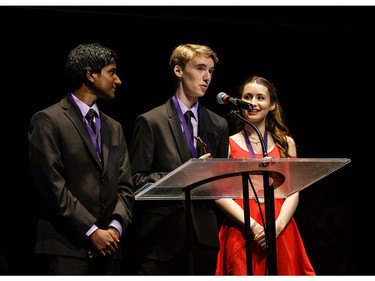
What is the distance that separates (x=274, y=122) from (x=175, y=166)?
3.20ft

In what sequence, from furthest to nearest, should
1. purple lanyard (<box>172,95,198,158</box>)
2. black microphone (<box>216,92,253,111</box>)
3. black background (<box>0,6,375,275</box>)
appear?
black background (<box>0,6,375,275</box>), purple lanyard (<box>172,95,198,158</box>), black microphone (<box>216,92,253,111</box>)

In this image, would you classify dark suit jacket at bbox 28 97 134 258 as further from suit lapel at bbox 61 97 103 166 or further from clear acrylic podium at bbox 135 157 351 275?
clear acrylic podium at bbox 135 157 351 275

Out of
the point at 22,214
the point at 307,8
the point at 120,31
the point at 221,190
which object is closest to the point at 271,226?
the point at 221,190

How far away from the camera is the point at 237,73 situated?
506 centimetres

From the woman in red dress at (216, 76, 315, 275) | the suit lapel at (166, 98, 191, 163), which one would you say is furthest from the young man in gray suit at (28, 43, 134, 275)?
the woman in red dress at (216, 76, 315, 275)

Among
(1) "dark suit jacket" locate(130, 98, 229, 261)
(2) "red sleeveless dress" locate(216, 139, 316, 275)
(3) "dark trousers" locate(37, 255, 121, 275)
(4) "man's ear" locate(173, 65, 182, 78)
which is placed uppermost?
(4) "man's ear" locate(173, 65, 182, 78)

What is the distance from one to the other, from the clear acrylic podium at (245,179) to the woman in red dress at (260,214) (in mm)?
645

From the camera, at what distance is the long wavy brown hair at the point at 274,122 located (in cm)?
449

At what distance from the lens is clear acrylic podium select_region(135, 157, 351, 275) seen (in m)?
3.00

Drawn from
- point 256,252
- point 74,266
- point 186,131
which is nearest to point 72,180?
point 74,266

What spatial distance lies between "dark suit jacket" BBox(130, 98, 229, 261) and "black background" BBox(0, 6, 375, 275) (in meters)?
0.71

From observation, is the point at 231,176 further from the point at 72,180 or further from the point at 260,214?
the point at 260,214

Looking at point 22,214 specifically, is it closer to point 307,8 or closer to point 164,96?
point 164,96

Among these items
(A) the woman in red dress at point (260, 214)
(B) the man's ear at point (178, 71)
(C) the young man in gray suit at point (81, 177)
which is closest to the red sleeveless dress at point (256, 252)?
(A) the woman in red dress at point (260, 214)
